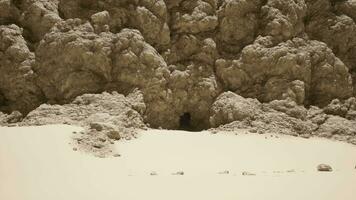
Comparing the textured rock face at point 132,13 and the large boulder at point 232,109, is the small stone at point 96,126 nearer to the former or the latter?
the textured rock face at point 132,13

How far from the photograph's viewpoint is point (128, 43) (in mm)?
10055

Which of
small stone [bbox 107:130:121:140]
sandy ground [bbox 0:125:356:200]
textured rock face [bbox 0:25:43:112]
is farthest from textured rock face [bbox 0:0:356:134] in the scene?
small stone [bbox 107:130:121:140]

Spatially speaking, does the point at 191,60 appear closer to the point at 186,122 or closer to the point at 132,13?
the point at 186,122

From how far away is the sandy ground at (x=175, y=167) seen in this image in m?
5.08

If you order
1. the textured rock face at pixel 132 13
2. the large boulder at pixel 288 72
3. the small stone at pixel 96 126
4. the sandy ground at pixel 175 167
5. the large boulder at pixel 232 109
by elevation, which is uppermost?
the textured rock face at pixel 132 13

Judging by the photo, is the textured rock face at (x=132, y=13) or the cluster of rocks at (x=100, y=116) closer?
the cluster of rocks at (x=100, y=116)

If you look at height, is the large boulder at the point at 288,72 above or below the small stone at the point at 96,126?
above

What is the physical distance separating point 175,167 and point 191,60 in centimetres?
407

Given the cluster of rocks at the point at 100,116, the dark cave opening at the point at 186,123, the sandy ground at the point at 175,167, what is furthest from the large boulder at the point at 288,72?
the cluster of rocks at the point at 100,116

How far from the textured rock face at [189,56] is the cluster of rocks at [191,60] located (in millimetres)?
24

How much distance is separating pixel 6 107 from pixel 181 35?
170 inches

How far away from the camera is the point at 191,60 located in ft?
35.8

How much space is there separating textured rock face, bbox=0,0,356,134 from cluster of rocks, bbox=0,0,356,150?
24mm

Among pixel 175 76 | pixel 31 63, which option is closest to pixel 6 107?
pixel 31 63
